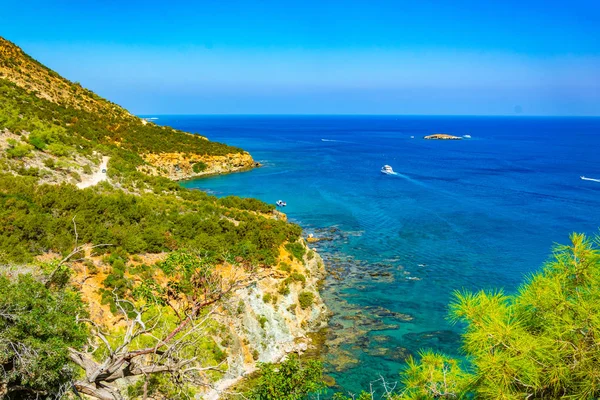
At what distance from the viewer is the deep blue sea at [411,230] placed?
22672 mm

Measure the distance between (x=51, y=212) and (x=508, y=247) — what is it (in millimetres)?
36798

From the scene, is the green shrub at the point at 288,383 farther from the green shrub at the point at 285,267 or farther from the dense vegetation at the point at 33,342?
the green shrub at the point at 285,267

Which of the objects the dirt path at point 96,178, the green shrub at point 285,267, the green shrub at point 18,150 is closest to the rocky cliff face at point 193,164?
the dirt path at point 96,178

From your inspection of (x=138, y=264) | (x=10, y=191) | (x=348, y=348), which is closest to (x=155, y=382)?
(x=138, y=264)

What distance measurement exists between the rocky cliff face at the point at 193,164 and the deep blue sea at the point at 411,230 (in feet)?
12.9

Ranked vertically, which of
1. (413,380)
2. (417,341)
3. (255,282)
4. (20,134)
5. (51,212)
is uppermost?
(20,134)

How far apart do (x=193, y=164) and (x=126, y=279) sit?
53213 millimetres

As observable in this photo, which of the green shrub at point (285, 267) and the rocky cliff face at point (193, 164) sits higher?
the rocky cliff face at point (193, 164)

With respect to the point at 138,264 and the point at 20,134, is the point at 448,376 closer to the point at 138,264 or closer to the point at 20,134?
the point at 138,264

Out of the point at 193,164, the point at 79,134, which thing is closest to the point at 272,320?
the point at 79,134

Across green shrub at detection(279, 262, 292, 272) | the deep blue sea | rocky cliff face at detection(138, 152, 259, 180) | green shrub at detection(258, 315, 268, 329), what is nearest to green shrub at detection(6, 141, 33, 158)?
green shrub at detection(279, 262, 292, 272)

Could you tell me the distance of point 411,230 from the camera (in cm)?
4156

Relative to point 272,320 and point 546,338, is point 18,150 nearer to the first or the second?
point 272,320

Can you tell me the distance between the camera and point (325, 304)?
2561 cm
